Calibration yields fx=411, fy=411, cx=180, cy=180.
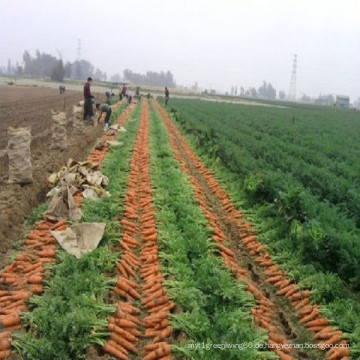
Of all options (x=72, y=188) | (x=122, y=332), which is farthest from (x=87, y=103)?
(x=122, y=332)

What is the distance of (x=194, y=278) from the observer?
550 centimetres

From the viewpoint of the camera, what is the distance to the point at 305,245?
652 centimetres

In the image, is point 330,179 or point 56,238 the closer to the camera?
point 56,238

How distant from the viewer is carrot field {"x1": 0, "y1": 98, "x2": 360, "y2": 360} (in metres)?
4.15

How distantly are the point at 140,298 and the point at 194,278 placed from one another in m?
0.77

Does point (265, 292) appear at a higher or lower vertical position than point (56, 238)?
lower

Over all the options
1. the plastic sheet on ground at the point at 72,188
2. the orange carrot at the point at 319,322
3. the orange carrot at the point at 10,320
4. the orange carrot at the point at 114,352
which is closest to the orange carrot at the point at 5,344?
the orange carrot at the point at 10,320

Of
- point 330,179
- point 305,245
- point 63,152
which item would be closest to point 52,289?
point 305,245

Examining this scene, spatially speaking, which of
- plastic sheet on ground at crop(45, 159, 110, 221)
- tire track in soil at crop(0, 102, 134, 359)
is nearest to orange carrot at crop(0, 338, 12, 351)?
tire track in soil at crop(0, 102, 134, 359)

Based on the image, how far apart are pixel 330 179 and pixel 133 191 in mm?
4435

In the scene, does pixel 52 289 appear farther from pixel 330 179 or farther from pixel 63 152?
pixel 63 152

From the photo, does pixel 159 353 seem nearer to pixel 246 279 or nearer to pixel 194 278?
pixel 194 278

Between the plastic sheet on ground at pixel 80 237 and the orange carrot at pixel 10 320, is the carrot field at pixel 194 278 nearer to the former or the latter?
the orange carrot at pixel 10 320

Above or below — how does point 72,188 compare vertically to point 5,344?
above
